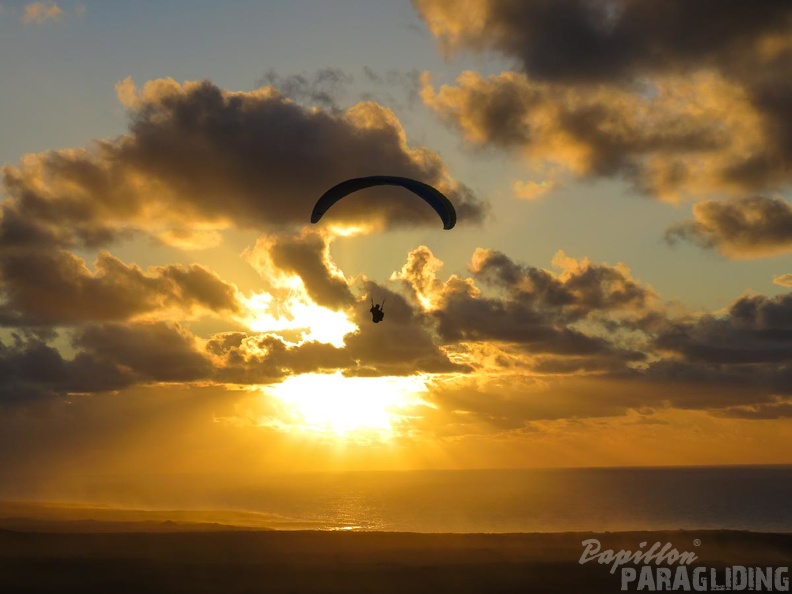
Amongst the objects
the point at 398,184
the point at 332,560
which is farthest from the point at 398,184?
the point at 332,560

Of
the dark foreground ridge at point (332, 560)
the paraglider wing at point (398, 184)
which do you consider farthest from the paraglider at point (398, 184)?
the dark foreground ridge at point (332, 560)

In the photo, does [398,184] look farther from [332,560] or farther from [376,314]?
[332,560]

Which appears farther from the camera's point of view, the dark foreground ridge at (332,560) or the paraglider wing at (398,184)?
the dark foreground ridge at (332,560)

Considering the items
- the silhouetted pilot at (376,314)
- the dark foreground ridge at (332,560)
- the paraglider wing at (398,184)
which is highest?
Answer: the paraglider wing at (398,184)

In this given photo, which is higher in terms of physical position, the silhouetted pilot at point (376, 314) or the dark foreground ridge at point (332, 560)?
the silhouetted pilot at point (376, 314)

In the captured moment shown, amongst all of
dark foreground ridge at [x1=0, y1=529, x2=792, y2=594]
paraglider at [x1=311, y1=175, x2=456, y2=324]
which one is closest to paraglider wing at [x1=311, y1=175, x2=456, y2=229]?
paraglider at [x1=311, y1=175, x2=456, y2=324]

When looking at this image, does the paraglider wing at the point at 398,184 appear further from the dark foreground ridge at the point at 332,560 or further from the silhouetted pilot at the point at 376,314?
the dark foreground ridge at the point at 332,560
